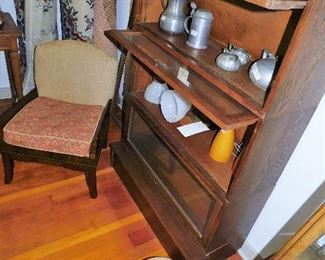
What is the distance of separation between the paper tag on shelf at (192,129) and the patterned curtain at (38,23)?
3.88 feet

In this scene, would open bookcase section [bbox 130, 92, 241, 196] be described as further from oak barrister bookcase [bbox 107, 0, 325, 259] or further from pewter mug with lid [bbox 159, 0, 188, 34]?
pewter mug with lid [bbox 159, 0, 188, 34]

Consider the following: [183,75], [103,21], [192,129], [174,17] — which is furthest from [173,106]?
[103,21]

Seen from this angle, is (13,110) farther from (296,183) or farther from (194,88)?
(296,183)

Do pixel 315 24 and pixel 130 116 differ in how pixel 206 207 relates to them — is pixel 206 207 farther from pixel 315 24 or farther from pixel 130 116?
pixel 315 24

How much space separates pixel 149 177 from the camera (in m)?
1.64

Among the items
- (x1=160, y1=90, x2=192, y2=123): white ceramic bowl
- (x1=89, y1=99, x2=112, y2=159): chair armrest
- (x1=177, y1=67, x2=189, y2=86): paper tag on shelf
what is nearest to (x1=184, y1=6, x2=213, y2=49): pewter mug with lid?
(x1=177, y1=67, x2=189, y2=86): paper tag on shelf

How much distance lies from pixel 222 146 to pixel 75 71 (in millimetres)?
1012

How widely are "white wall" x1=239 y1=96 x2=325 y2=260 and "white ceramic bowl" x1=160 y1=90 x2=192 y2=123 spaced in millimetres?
530

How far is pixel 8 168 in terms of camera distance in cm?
164

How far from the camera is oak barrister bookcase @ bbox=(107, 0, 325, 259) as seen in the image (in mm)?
866

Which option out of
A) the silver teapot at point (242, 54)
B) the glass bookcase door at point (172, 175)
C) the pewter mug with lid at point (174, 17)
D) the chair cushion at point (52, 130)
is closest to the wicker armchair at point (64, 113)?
the chair cushion at point (52, 130)

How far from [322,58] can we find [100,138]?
45.7 inches

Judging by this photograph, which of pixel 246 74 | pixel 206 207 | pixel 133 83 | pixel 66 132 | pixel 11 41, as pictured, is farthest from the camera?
pixel 11 41

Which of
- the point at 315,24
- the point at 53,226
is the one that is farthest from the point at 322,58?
the point at 53,226
